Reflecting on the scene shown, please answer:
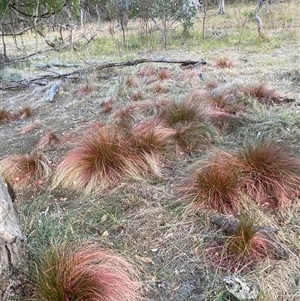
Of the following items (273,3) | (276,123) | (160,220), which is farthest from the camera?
(273,3)

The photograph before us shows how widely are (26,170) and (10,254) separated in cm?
145

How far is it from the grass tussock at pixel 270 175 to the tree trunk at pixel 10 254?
146 centimetres

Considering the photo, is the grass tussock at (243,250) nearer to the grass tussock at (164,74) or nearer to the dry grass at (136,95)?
the dry grass at (136,95)

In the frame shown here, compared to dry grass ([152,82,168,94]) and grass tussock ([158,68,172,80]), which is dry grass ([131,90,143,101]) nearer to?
dry grass ([152,82,168,94])

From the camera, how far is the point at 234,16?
1483 cm

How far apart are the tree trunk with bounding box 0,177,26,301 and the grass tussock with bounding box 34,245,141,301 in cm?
9

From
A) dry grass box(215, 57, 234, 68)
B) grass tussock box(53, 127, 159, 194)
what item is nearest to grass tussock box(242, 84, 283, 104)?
grass tussock box(53, 127, 159, 194)

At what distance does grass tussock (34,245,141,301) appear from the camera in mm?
1524

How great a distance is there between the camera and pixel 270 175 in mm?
2379

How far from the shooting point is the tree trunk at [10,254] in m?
1.48

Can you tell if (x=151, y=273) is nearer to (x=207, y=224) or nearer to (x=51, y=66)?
(x=207, y=224)

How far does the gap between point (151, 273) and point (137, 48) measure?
9.77 m

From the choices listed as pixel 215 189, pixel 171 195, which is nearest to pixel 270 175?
pixel 215 189

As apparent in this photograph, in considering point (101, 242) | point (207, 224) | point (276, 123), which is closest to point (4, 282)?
point (101, 242)
